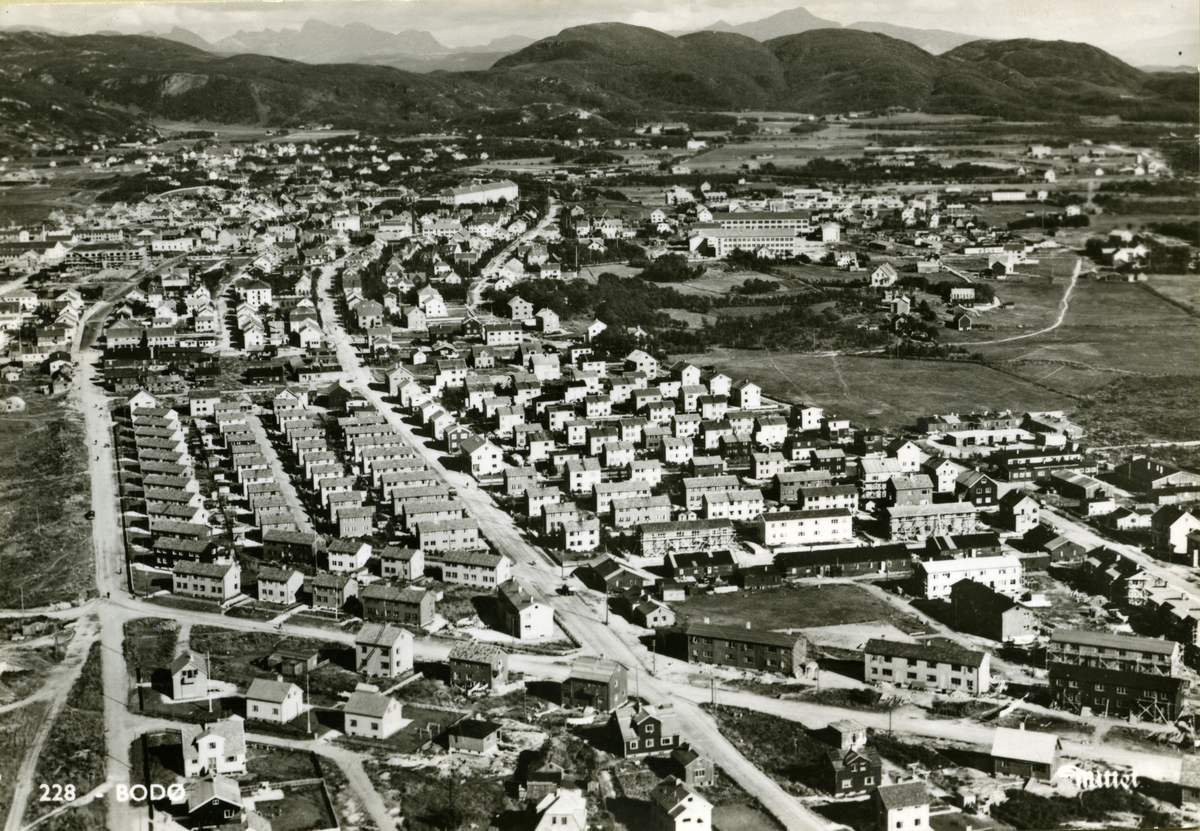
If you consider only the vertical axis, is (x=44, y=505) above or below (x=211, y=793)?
above

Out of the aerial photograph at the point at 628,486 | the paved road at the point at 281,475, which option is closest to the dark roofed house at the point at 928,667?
the aerial photograph at the point at 628,486

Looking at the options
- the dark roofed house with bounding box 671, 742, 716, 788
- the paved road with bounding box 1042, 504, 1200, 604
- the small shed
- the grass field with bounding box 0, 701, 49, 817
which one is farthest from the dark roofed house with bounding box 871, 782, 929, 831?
the grass field with bounding box 0, 701, 49, 817

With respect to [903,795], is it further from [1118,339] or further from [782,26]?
[782,26]

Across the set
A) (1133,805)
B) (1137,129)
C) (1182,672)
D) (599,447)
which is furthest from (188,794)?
(1137,129)

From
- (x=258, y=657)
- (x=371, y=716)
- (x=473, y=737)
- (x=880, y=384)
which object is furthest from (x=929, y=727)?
(x=880, y=384)

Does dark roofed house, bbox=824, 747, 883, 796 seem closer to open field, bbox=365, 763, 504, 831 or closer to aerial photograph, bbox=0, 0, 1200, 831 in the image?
aerial photograph, bbox=0, 0, 1200, 831

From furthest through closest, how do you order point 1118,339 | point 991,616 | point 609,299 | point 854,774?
point 609,299 < point 1118,339 < point 991,616 < point 854,774

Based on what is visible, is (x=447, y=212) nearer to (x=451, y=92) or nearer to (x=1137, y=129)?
(x=451, y=92)
